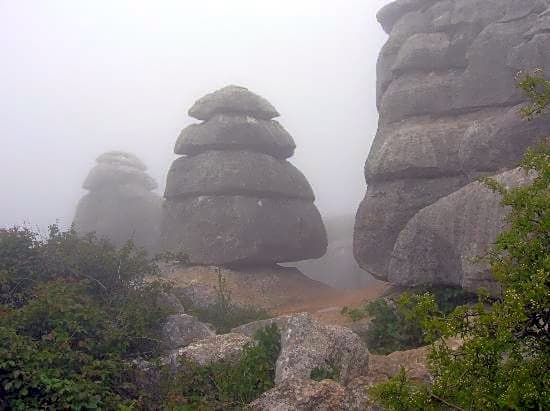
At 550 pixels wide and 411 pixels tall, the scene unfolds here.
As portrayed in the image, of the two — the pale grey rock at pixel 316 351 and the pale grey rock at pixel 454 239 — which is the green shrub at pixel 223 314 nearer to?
the pale grey rock at pixel 454 239

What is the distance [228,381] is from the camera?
1065 cm

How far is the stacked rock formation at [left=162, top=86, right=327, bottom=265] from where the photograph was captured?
27.4 m

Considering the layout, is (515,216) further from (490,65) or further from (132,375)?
(490,65)

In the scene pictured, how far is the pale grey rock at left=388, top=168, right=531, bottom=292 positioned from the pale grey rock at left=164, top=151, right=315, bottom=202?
1059cm

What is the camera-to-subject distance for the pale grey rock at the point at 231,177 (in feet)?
93.5

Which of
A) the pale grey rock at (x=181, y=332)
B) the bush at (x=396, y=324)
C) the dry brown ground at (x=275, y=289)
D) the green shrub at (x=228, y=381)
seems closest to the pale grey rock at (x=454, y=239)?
the bush at (x=396, y=324)

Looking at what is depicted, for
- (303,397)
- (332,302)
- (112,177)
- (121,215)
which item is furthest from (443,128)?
(112,177)

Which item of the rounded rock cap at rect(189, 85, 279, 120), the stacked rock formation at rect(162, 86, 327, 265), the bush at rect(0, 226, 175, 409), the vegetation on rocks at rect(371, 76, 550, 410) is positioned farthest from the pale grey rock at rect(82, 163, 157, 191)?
the vegetation on rocks at rect(371, 76, 550, 410)

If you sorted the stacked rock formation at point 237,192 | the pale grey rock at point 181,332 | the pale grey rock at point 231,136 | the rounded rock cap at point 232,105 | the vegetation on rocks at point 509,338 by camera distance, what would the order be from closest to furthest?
1. the vegetation on rocks at point 509,338
2. the pale grey rock at point 181,332
3. the stacked rock formation at point 237,192
4. the pale grey rock at point 231,136
5. the rounded rock cap at point 232,105

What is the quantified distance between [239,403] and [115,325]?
4.38 metres

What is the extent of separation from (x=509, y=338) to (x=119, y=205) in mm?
40374

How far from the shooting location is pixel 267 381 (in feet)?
34.7

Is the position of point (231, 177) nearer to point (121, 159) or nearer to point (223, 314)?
point (223, 314)

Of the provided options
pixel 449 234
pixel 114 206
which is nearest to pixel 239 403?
pixel 449 234
